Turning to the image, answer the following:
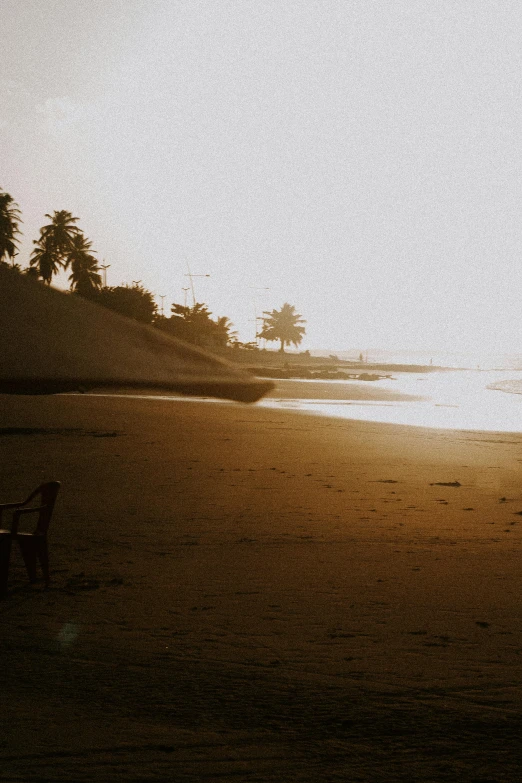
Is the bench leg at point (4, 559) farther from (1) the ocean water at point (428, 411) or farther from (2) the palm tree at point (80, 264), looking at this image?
(1) the ocean water at point (428, 411)

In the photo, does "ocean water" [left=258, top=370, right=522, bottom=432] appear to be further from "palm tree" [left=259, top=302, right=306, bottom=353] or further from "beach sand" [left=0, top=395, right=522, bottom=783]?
"palm tree" [left=259, top=302, right=306, bottom=353]

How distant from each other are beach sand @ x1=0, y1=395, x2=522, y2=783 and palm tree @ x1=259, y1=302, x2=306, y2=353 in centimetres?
11641

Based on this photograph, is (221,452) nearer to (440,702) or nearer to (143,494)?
(143,494)

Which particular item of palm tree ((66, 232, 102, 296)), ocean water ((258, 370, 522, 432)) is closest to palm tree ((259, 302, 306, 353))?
ocean water ((258, 370, 522, 432))

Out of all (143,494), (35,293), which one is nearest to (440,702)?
(35,293)

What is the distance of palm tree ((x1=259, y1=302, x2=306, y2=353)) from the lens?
128250 millimetres

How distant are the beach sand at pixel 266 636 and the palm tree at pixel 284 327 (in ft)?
382

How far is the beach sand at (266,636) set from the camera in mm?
3893

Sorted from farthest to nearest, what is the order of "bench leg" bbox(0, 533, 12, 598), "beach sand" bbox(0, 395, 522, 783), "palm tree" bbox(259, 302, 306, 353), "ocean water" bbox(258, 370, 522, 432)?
"palm tree" bbox(259, 302, 306, 353), "ocean water" bbox(258, 370, 522, 432), "bench leg" bbox(0, 533, 12, 598), "beach sand" bbox(0, 395, 522, 783)

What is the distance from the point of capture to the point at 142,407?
27.5m

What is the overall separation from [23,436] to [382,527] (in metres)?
11.1

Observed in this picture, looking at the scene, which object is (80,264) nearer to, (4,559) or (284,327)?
(4,559)

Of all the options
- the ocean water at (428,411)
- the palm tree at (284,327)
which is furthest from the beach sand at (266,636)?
the palm tree at (284,327)

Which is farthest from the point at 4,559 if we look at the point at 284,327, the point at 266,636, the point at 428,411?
the point at 284,327
